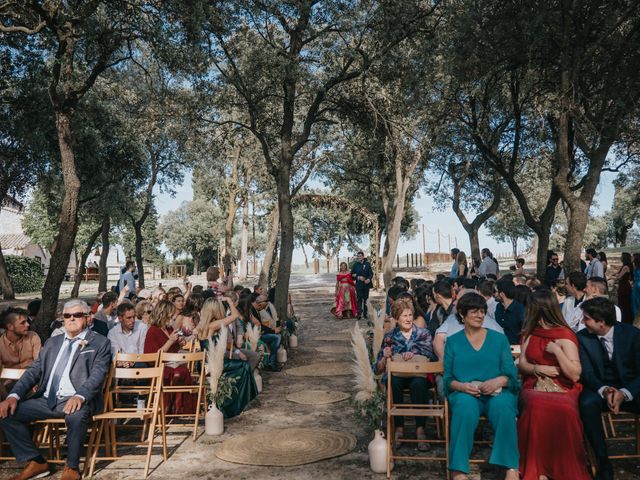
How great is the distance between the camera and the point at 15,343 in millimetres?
6098

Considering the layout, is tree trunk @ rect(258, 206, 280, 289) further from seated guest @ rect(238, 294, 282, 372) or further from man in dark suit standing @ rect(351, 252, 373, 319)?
seated guest @ rect(238, 294, 282, 372)

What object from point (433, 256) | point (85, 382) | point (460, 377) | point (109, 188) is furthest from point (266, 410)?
point (433, 256)

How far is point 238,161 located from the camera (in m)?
33.7

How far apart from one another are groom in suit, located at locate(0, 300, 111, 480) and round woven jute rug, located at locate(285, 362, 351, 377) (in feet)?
16.1

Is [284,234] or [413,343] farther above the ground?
[284,234]

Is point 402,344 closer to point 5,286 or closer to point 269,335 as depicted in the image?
point 269,335

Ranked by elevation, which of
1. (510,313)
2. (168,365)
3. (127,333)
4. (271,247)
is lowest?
(168,365)

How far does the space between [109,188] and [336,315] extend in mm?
11354

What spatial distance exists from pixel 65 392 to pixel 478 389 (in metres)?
3.82

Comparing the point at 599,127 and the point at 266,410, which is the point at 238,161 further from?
the point at 266,410

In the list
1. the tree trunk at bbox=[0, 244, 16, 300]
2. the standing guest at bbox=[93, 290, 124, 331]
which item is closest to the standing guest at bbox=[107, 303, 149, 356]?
the standing guest at bbox=[93, 290, 124, 331]

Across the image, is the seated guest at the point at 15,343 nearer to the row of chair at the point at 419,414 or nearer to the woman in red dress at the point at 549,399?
the row of chair at the point at 419,414

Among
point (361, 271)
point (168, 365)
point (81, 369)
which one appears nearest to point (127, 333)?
point (168, 365)

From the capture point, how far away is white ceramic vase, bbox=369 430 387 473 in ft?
16.7
